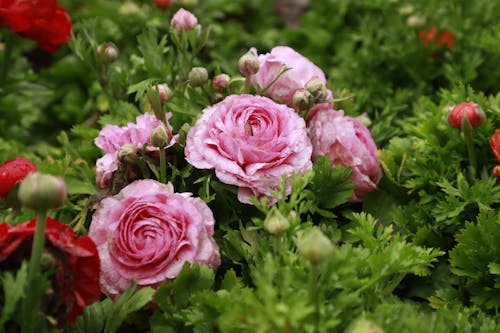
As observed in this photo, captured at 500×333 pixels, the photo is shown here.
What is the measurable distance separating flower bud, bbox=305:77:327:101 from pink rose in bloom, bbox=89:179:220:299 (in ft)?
0.75

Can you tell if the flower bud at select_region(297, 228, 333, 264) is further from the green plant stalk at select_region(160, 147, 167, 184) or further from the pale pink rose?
the pale pink rose

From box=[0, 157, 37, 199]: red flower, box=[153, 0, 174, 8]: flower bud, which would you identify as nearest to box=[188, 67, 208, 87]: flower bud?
box=[0, 157, 37, 199]: red flower

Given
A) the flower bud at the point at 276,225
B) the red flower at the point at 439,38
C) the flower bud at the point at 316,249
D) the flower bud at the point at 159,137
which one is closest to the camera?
the flower bud at the point at 316,249

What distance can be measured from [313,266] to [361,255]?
0.61 feet

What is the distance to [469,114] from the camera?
980mm

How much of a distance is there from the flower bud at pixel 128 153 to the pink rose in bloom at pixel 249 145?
7cm

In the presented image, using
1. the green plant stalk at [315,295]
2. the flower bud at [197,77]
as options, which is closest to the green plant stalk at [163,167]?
the flower bud at [197,77]

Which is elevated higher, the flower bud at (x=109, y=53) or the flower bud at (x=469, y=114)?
the flower bud at (x=469, y=114)

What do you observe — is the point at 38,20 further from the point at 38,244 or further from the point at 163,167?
the point at 38,244

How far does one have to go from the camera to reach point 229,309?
674 mm

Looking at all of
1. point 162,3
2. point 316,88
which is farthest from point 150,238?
point 162,3

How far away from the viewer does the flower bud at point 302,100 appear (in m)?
0.91

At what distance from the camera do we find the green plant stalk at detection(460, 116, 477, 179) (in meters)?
0.97

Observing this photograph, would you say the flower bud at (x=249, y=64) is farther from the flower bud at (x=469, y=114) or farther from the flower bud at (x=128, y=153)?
the flower bud at (x=469, y=114)
